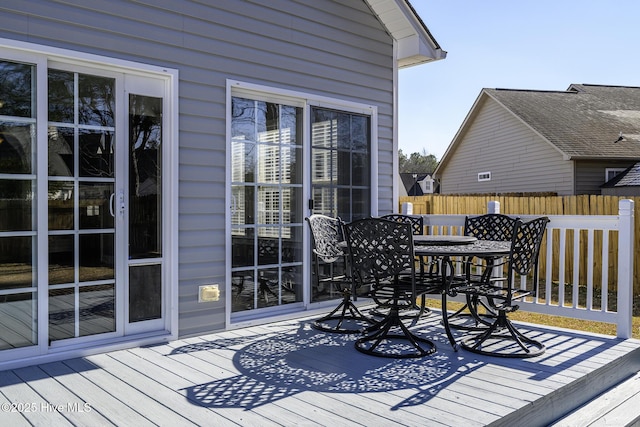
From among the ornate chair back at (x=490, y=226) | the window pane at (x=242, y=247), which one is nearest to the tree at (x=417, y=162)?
the ornate chair back at (x=490, y=226)

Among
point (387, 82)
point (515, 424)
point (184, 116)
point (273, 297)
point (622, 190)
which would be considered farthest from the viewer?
point (622, 190)

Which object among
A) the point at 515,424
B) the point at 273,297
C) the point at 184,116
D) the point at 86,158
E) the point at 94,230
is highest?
the point at 184,116

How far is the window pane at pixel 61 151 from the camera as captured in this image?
309cm

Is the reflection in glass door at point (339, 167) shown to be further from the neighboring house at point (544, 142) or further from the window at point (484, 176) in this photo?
the window at point (484, 176)

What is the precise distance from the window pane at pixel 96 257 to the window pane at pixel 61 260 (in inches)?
2.3

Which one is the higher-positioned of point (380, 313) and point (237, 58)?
point (237, 58)

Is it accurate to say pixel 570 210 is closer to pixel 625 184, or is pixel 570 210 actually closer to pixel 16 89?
pixel 625 184

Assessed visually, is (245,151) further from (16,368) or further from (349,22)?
(16,368)

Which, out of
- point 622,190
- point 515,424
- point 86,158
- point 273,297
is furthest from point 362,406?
point 622,190

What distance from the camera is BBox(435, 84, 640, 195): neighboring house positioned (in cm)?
1359

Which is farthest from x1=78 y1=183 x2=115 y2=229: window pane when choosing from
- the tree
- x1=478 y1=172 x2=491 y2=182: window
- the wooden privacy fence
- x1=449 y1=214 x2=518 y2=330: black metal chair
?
the tree

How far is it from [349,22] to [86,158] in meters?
2.75

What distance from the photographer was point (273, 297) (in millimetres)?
4289

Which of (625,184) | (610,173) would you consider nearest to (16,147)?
(625,184)
